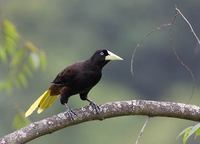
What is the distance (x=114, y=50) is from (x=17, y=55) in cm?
1993

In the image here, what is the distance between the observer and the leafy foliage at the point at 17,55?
16.8 feet

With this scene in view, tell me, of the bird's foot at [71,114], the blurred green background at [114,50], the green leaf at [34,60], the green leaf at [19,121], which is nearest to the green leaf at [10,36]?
the green leaf at [34,60]

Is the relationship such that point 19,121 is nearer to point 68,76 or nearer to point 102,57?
point 68,76

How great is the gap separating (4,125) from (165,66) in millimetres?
9504

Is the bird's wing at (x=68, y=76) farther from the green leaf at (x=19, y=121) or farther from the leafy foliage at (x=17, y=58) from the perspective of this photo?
the green leaf at (x=19, y=121)

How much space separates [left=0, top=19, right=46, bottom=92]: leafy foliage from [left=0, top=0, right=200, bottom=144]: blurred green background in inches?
493

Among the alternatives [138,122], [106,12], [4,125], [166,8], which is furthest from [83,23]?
[4,125]

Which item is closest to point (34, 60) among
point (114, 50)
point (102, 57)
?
point (102, 57)

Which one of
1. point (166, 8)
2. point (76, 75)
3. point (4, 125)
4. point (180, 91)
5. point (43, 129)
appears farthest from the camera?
point (166, 8)

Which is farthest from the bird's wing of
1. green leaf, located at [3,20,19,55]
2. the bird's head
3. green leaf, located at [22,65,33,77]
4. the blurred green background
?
the blurred green background

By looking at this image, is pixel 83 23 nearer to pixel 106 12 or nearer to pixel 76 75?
pixel 106 12

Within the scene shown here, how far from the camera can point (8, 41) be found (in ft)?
17.0

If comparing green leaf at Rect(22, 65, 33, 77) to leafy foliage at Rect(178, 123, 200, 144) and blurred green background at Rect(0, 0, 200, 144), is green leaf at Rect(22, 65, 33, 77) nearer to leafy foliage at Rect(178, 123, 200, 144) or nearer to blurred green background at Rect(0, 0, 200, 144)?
leafy foliage at Rect(178, 123, 200, 144)

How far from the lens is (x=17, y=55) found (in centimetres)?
520
